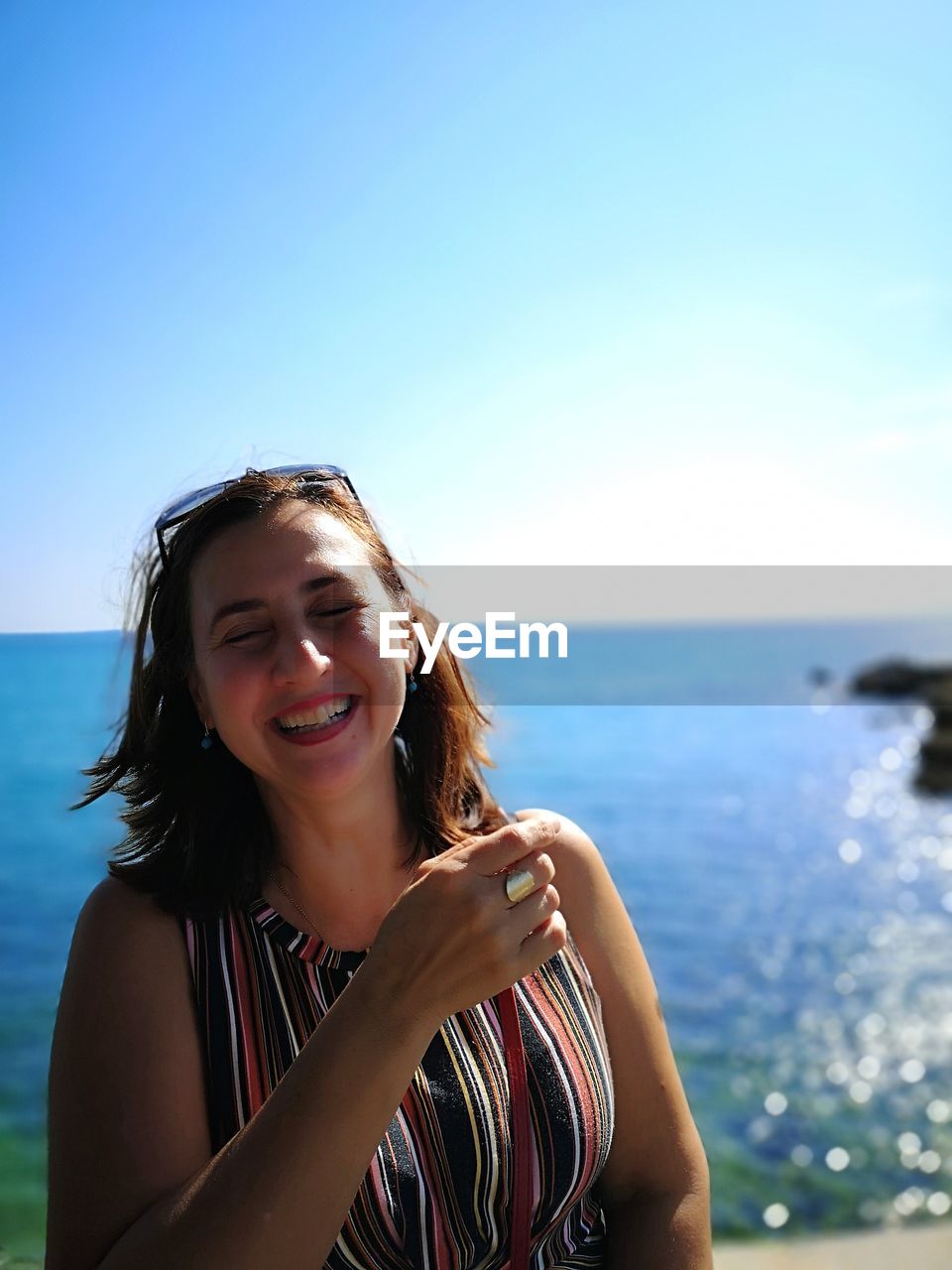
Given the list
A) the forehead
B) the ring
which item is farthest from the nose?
the ring

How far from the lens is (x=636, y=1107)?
196cm

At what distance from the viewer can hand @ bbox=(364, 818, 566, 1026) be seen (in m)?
1.51

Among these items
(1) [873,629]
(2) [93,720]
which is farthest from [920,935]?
(1) [873,629]

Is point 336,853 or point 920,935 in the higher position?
point 336,853

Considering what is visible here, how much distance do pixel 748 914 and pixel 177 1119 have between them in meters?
15.7

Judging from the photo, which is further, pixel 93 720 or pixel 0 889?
pixel 93 720

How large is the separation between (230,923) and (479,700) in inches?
33.1

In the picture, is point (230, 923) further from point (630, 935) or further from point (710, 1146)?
point (710, 1146)

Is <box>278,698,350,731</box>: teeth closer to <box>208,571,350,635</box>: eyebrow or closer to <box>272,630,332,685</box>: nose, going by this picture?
<box>272,630,332,685</box>: nose

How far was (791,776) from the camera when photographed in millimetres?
29375

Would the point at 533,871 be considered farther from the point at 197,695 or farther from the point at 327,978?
the point at 197,695

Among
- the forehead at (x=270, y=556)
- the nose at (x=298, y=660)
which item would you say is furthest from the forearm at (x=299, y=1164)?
the forehead at (x=270, y=556)

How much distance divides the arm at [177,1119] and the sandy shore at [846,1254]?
10.2 feet

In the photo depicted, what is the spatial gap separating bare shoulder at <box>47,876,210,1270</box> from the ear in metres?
0.42
